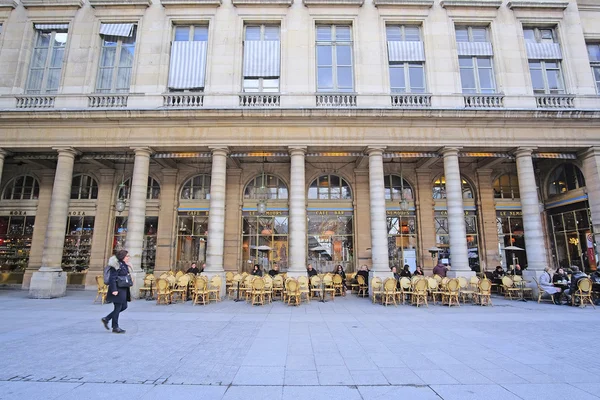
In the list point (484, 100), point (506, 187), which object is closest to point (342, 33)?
point (484, 100)

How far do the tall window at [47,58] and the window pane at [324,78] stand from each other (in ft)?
41.9

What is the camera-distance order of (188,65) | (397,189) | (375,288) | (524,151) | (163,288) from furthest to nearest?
(397,189)
(188,65)
(524,151)
(375,288)
(163,288)

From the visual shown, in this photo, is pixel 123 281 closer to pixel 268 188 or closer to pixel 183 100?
pixel 183 100

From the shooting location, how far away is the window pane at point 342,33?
15.6 metres

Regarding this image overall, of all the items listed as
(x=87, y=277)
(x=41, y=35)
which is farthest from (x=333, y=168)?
(x=41, y=35)

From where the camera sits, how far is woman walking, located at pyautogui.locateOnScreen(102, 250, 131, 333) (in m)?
7.08

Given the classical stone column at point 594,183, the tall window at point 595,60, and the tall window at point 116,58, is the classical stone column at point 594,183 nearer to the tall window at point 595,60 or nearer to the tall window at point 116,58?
the tall window at point 595,60

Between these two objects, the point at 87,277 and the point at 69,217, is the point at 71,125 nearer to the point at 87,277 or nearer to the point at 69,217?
the point at 69,217

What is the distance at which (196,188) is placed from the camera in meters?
17.9

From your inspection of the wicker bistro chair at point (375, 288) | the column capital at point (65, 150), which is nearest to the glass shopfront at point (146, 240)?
the column capital at point (65, 150)

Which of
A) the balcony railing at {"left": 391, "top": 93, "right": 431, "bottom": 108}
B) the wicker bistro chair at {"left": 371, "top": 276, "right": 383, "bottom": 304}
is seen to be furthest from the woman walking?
the balcony railing at {"left": 391, "top": 93, "right": 431, "bottom": 108}

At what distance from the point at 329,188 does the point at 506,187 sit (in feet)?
33.6

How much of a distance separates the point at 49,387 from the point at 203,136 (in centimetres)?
1111

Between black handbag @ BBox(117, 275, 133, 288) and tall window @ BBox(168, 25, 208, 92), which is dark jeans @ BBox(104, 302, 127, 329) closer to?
black handbag @ BBox(117, 275, 133, 288)
